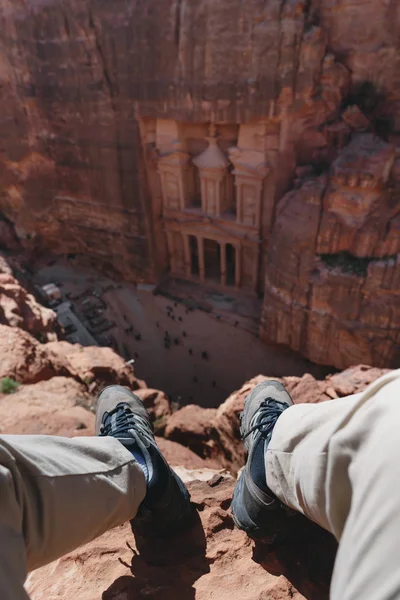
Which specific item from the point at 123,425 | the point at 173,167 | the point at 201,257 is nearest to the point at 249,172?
the point at 173,167

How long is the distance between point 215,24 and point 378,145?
16.2ft

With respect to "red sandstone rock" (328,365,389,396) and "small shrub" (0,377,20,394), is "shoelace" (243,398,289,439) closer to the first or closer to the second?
"red sandstone rock" (328,365,389,396)

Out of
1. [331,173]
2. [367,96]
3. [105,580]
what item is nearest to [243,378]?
[331,173]

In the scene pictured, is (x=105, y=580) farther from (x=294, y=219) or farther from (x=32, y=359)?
(x=294, y=219)

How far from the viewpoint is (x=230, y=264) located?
1589cm

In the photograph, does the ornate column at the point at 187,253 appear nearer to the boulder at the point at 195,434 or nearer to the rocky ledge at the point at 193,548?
the boulder at the point at 195,434

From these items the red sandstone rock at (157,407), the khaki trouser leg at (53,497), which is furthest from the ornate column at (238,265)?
the khaki trouser leg at (53,497)

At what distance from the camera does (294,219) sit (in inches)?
431

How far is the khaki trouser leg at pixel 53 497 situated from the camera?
4.78 feet

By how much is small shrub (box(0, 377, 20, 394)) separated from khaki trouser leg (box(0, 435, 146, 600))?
383 cm

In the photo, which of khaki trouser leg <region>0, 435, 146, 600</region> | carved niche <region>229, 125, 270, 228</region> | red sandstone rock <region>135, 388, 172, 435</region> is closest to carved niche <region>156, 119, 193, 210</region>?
carved niche <region>229, 125, 270, 228</region>

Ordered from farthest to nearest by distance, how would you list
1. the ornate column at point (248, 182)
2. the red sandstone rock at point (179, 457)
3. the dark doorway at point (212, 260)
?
1. the dark doorway at point (212, 260)
2. the ornate column at point (248, 182)
3. the red sandstone rock at point (179, 457)

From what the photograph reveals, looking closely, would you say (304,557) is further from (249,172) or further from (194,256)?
(194,256)

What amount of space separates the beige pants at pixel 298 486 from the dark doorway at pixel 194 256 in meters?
13.3
